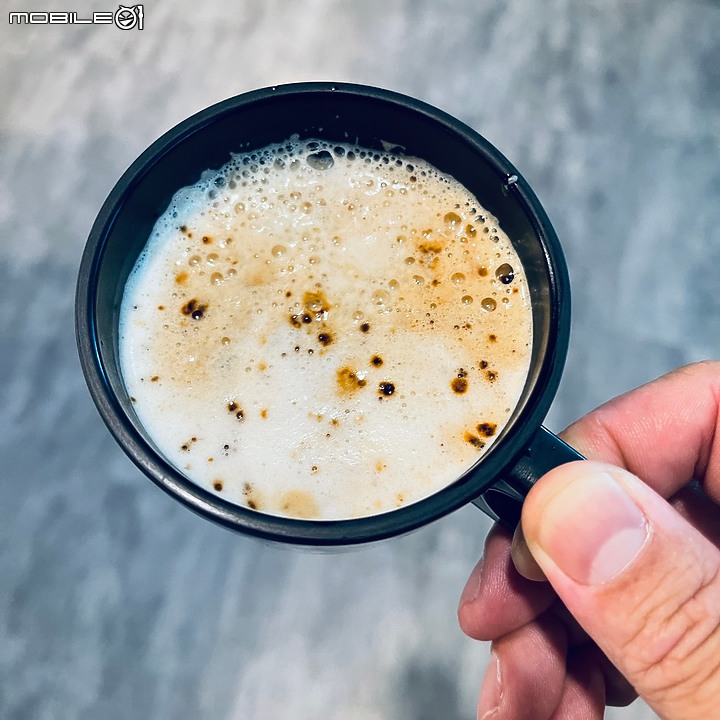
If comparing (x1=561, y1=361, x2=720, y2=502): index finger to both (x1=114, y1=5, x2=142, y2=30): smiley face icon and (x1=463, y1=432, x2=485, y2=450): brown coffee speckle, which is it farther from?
(x1=114, y1=5, x2=142, y2=30): smiley face icon

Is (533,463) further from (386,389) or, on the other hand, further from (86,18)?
(86,18)

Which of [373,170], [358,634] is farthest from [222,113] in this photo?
[358,634]

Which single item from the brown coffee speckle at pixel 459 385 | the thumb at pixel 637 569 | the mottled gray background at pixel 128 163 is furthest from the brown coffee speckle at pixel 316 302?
the mottled gray background at pixel 128 163

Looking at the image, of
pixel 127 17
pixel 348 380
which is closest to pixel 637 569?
pixel 348 380

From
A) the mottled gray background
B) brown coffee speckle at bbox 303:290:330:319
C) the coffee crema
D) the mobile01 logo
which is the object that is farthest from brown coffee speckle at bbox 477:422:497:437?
the mobile01 logo

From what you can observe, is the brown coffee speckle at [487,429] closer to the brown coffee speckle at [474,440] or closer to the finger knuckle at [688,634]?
the brown coffee speckle at [474,440]
